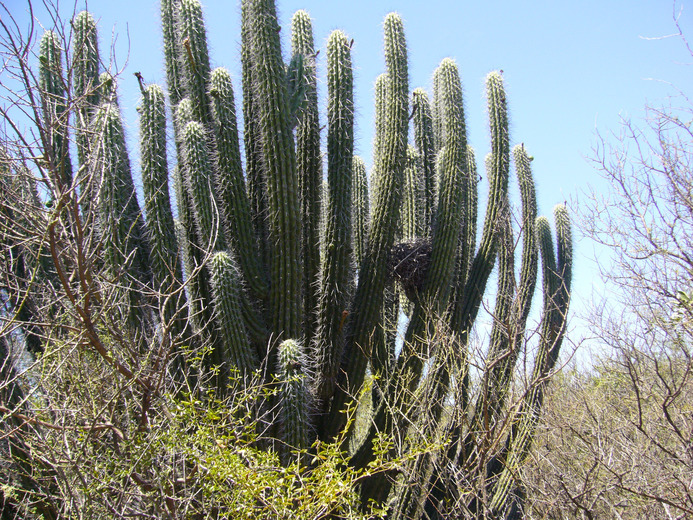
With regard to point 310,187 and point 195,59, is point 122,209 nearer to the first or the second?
point 195,59

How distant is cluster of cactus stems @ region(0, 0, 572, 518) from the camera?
16.1 feet

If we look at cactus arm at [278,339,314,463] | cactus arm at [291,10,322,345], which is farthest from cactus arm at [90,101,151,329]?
cactus arm at [291,10,322,345]

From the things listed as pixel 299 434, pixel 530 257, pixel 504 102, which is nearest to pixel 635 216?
pixel 530 257

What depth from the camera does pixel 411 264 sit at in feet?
20.5

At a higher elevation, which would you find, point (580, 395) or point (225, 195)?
point (225, 195)

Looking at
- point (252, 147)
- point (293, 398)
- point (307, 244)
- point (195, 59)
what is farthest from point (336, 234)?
point (195, 59)

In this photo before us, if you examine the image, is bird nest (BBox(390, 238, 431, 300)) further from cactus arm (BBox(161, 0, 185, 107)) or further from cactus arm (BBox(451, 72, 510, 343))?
cactus arm (BBox(161, 0, 185, 107))

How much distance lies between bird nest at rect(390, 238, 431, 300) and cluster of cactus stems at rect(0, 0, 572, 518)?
0.03 m

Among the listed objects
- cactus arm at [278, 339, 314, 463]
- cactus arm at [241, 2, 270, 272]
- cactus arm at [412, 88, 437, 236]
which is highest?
cactus arm at [412, 88, 437, 236]

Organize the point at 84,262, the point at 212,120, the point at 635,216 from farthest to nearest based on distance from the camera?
the point at 635,216, the point at 212,120, the point at 84,262

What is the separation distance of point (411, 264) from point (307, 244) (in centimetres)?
121

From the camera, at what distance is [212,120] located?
552cm

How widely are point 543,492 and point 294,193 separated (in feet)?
11.1

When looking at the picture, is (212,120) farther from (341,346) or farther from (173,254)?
(341,346)
